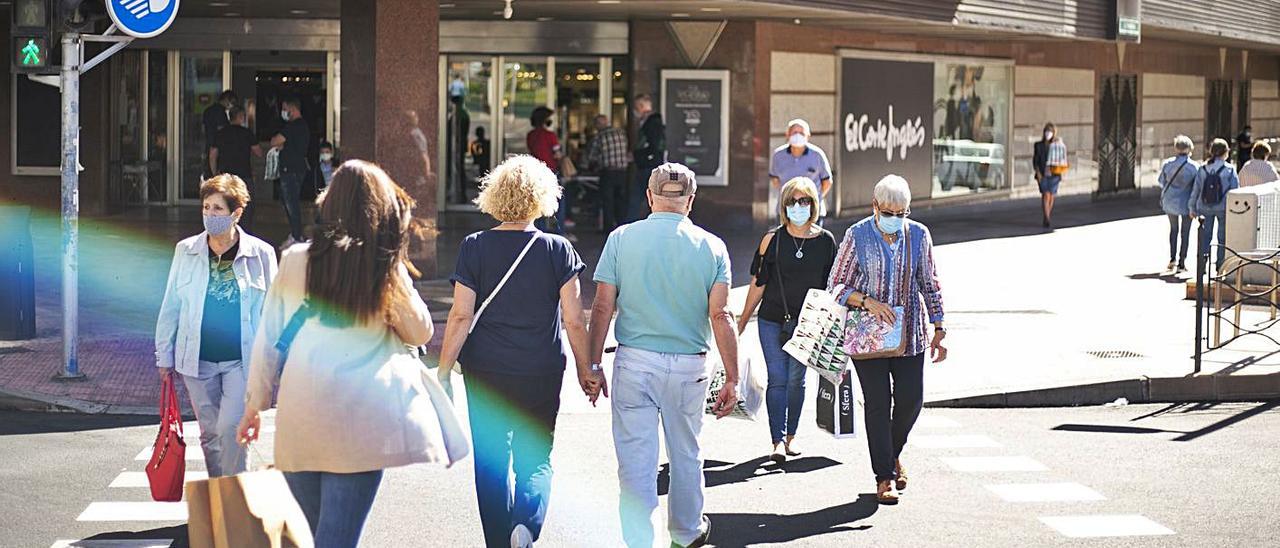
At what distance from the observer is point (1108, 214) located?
31.4 m

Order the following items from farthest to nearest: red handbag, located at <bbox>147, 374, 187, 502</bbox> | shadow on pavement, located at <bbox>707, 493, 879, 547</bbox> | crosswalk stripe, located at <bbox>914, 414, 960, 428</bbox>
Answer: crosswalk stripe, located at <bbox>914, 414, 960, 428</bbox> < shadow on pavement, located at <bbox>707, 493, 879, 547</bbox> < red handbag, located at <bbox>147, 374, 187, 502</bbox>

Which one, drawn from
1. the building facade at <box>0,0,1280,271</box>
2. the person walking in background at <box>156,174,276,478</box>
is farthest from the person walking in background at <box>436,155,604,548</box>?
the building facade at <box>0,0,1280,271</box>

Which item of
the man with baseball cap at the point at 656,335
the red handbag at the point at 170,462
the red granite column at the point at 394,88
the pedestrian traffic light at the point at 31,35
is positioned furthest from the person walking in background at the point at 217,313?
the red granite column at the point at 394,88

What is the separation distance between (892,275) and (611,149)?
13.9m

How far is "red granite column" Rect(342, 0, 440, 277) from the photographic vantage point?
16812 mm

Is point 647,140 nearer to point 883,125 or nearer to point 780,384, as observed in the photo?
point 883,125

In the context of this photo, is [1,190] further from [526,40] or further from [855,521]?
[855,521]

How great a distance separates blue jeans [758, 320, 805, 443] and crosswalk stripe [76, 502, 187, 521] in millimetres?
3131

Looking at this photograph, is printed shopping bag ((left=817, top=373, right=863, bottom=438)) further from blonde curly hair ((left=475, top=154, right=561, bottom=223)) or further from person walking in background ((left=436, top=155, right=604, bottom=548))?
blonde curly hair ((left=475, top=154, right=561, bottom=223))

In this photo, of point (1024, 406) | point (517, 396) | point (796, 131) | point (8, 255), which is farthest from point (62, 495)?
point (796, 131)

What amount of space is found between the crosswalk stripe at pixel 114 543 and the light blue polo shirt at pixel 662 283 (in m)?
2.22

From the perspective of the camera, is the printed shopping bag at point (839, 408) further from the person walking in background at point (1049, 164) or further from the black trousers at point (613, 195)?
the person walking in background at point (1049, 164)

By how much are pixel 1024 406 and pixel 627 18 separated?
12857 mm

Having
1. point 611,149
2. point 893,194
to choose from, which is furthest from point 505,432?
point 611,149
